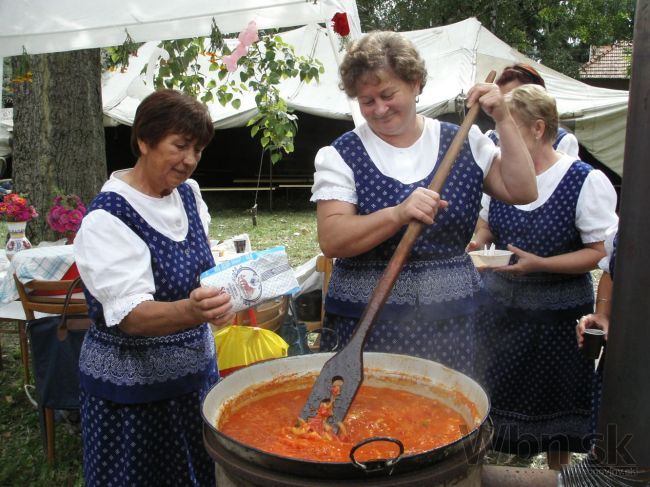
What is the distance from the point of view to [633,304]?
4.38ft

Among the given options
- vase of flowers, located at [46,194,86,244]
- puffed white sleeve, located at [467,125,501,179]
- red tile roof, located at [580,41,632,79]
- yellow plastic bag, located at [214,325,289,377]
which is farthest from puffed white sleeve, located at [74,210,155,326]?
red tile roof, located at [580,41,632,79]

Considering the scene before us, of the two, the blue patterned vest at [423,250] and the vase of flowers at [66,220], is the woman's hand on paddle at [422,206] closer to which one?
the blue patterned vest at [423,250]

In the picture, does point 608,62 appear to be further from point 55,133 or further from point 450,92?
point 55,133

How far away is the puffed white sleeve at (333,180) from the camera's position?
204cm

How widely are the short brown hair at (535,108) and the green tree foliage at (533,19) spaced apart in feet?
74.5

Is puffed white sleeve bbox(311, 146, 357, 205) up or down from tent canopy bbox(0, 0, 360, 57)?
down

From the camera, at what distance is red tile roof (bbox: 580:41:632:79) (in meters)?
25.8

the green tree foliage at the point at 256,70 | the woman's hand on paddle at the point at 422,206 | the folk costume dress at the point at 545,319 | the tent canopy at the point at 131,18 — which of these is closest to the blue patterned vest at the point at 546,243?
the folk costume dress at the point at 545,319

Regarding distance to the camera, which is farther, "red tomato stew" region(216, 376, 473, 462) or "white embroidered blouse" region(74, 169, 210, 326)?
"white embroidered blouse" region(74, 169, 210, 326)

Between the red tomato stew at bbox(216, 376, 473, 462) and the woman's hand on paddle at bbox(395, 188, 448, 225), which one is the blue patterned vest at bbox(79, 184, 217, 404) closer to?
the red tomato stew at bbox(216, 376, 473, 462)

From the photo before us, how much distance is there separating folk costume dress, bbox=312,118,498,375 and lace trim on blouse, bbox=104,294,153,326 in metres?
0.64

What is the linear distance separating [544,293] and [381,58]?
142 cm

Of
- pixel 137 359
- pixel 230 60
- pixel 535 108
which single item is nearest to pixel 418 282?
pixel 137 359

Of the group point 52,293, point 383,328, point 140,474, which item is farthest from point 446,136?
point 52,293
